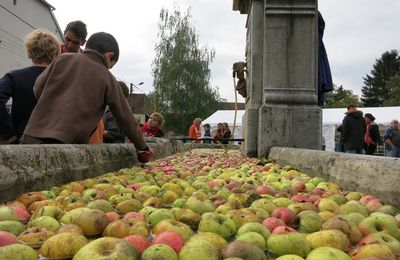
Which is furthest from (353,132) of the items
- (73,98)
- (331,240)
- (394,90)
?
(394,90)

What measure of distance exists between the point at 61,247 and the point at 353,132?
979 cm

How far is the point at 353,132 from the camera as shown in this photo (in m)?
10.3

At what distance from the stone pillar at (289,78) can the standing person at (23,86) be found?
11.0ft

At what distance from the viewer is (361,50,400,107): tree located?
63406 millimetres

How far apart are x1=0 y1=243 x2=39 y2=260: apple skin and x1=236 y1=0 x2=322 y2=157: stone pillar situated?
5194 millimetres

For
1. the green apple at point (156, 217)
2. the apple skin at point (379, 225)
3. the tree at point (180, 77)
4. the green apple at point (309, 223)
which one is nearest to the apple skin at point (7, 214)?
the green apple at point (156, 217)

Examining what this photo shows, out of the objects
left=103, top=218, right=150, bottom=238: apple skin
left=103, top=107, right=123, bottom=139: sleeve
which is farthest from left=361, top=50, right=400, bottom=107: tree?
left=103, top=218, right=150, bottom=238: apple skin

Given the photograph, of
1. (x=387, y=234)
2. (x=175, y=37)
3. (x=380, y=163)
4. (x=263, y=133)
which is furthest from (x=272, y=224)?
(x=175, y=37)

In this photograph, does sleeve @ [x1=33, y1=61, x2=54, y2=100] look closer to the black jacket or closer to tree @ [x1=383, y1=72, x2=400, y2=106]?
the black jacket

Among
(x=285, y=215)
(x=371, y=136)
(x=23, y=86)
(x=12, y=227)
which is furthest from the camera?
(x=371, y=136)

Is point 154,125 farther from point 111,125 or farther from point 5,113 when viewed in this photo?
point 5,113

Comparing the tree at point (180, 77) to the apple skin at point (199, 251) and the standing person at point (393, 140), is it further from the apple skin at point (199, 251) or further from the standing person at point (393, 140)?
the apple skin at point (199, 251)

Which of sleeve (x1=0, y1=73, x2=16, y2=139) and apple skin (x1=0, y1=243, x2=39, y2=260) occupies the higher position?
sleeve (x1=0, y1=73, x2=16, y2=139)

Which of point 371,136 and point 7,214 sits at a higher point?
point 371,136
